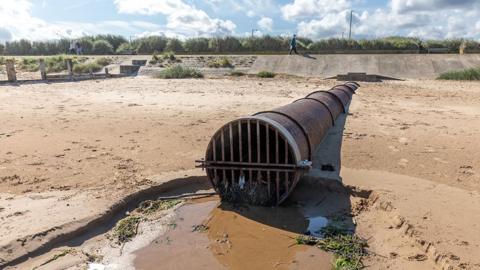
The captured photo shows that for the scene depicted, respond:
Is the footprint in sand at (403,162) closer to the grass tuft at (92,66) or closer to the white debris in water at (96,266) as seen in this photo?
the white debris in water at (96,266)

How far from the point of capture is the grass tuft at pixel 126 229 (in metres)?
5.06

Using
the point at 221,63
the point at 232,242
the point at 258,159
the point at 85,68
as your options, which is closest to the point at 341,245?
the point at 232,242

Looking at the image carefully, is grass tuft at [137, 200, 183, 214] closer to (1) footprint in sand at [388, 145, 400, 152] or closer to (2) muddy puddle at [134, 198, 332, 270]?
(2) muddy puddle at [134, 198, 332, 270]

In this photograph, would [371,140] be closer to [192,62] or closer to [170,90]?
[170,90]

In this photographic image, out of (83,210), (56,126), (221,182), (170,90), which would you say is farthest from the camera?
(170,90)

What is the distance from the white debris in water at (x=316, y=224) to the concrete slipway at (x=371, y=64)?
69.5 ft

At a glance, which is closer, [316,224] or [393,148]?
[316,224]

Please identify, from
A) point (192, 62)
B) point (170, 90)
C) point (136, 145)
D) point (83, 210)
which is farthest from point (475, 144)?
point (192, 62)

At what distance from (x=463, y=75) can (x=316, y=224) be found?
807 inches

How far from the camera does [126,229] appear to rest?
5.22 meters

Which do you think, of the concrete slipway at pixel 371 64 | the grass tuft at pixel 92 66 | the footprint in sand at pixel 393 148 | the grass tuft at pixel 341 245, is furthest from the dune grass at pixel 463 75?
the grass tuft at pixel 92 66

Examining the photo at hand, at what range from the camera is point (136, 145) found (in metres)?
8.62

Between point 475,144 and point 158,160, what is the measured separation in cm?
637

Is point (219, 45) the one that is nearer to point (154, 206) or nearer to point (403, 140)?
point (403, 140)
